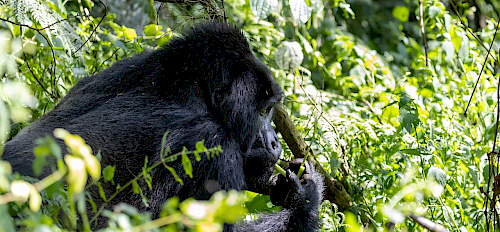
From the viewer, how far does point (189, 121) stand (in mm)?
2371

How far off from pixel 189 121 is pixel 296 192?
0.76 meters

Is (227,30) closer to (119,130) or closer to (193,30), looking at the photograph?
(193,30)

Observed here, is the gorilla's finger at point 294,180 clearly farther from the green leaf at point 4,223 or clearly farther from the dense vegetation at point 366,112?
the green leaf at point 4,223

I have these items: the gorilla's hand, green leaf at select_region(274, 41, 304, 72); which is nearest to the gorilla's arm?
the gorilla's hand

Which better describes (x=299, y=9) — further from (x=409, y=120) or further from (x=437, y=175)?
(x=437, y=175)

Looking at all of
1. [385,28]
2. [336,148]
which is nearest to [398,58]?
[385,28]

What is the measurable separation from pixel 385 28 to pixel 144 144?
6.10 meters

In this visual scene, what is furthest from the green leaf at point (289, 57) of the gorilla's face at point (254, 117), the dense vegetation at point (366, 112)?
the gorilla's face at point (254, 117)

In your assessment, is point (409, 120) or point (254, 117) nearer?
point (254, 117)

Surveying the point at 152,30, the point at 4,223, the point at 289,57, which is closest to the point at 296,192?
the point at 289,57

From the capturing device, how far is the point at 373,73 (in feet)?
13.9

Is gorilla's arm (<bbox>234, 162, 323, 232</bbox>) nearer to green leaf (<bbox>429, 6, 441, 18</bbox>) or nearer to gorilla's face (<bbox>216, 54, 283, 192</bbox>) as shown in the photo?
gorilla's face (<bbox>216, 54, 283, 192</bbox>)

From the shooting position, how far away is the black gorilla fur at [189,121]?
7.52 feet

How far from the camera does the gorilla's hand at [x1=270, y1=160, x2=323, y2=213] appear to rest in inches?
110
